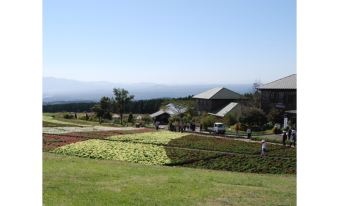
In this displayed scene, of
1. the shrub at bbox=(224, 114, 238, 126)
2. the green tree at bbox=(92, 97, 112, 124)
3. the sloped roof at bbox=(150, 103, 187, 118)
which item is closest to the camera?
the shrub at bbox=(224, 114, 238, 126)

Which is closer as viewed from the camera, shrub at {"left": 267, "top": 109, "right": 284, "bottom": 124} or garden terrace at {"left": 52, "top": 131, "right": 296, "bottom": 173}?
garden terrace at {"left": 52, "top": 131, "right": 296, "bottom": 173}

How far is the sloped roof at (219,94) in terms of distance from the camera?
97.2 feet

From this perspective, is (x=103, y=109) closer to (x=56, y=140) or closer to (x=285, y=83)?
(x=56, y=140)

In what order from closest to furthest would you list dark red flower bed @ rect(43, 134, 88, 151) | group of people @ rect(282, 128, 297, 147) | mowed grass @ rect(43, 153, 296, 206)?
mowed grass @ rect(43, 153, 296, 206) → group of people @ rect(282, 128, 297, 147) → dark red flower bed @ rect(43, 134, 88, 151)

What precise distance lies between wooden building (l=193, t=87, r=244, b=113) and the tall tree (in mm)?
4939

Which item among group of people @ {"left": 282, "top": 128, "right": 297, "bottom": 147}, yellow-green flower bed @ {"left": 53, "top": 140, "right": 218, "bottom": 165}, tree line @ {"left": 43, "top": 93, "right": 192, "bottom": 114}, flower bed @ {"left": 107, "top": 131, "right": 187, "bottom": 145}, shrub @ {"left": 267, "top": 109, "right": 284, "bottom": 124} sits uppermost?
tree line @ {"left": 43, "top": 93, "right": 192, "bottom": 114}

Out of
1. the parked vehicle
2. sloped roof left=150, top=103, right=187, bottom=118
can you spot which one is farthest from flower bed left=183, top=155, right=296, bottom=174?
sloped roof left=150, top=103, right=187, bottom=118

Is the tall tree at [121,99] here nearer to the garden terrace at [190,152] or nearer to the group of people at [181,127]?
the group of people at [181,127]

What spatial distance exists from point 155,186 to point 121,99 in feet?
55.5

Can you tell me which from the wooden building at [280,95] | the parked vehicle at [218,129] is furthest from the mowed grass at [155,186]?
the parked vehicle at [218,129]

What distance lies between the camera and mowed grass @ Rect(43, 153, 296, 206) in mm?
8930

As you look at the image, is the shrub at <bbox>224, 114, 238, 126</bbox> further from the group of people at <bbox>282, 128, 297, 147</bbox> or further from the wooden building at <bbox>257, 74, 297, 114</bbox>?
the group of people at <bbox>282, 128, 297, 147</bbox>
